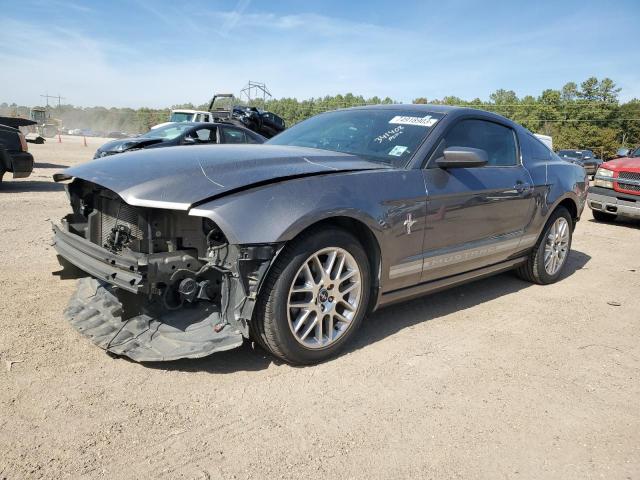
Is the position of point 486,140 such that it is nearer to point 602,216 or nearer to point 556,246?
point 556,246

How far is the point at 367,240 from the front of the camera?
3.10 metres

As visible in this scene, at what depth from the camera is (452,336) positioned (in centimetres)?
350

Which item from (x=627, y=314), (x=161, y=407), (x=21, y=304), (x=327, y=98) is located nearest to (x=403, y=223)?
(x=161, y=407)

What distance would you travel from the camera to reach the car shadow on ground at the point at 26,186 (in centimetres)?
938

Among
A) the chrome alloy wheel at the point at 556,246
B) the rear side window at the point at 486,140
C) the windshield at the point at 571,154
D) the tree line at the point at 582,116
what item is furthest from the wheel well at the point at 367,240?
the tree line at the point at 582,116

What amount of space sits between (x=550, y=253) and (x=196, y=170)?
12.4ft

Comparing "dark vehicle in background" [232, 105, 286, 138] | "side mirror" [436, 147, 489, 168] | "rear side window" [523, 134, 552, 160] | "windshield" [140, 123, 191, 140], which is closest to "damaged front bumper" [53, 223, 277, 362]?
"side mirror" [436, 147, 489, 168]

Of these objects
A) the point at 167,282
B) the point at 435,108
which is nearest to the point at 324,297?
the point at 167,282

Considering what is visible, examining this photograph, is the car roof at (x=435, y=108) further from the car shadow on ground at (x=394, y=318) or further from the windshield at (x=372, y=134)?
the car shadow on ground at (x=394, y=318)

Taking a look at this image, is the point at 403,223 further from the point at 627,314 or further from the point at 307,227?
the point at 627,314

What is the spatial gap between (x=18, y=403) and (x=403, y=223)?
7.64 feet

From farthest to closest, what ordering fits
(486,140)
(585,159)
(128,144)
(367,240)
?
1. (585,159)
2. (128,144)
3. (486,140)
4. (367,240)

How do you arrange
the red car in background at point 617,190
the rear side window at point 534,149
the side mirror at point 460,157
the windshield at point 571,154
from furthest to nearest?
the windshield at point 571,154 → the red car in background at point 617,190 → the rear side window at point 534,149 → the side mirror at point 460,157

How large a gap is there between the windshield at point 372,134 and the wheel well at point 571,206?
85.1 inches
